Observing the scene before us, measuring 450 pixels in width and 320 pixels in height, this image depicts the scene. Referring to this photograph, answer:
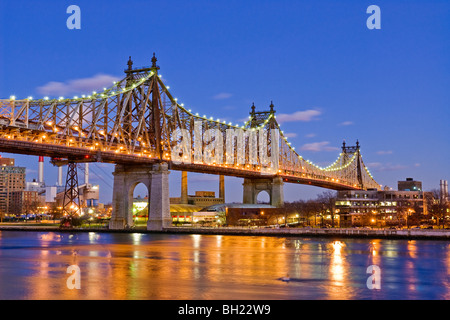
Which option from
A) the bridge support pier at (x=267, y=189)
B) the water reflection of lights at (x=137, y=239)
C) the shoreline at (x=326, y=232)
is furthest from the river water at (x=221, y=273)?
the bridge support pier at (x=267, y=189)

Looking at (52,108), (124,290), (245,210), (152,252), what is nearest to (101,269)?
(124,290)

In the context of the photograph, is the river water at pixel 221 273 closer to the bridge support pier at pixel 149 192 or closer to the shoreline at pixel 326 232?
the shoreline at pixel 326 232

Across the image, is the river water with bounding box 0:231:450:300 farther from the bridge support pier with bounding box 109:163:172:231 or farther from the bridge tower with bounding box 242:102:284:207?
the bridge tower with bounding box 242:102:284:207

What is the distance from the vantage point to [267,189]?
408 feet

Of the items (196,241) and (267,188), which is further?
(267,188)

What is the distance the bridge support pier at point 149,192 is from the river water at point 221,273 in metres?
24.3

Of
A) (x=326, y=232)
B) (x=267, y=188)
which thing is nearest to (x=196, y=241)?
(x=326, y=232)

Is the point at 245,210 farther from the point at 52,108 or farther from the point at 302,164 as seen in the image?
the point at 52,108

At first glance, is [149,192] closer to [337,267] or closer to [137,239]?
[137,239]

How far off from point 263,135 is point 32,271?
9390 centimetres

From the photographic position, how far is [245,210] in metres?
107

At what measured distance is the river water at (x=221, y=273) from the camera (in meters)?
30.1

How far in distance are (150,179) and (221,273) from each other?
47770 millimetres
